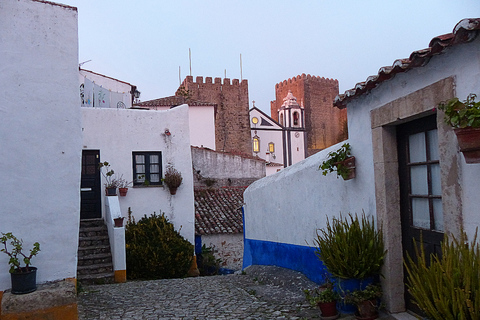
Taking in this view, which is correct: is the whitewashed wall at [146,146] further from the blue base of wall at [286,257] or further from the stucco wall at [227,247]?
the blue base of wall at [286,257]

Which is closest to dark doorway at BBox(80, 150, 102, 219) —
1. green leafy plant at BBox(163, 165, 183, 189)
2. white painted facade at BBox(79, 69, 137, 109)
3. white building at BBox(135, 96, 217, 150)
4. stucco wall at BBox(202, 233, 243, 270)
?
green leafy plant at BBox(163, 165, 183, 189)

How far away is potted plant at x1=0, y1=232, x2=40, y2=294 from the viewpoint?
17.2 feet

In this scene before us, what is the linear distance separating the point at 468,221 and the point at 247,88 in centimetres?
3455

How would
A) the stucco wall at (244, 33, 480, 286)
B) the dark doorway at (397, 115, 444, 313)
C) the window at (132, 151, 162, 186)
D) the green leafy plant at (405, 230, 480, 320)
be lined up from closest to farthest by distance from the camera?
1. the green leafy plant at (405, 230, 480, 320)
2. the stucco wall at (244, 33, 480, 286)
3. the dark doorway at (397, 115, 444, 313)
4. the window at (132, 151, 162, 186)

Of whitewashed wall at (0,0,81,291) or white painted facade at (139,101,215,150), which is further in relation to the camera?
white painted facade at (139,101,215,150)

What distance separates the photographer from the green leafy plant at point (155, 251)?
456 inches

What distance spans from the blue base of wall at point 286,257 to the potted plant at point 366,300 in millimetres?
894

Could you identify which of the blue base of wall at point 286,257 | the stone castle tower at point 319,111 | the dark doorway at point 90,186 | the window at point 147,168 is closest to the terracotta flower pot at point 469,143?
the blue base of wall at point 286,257

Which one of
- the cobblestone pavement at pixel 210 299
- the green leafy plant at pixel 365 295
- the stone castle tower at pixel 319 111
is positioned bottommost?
the cobblestone pavement at pixel 210 299

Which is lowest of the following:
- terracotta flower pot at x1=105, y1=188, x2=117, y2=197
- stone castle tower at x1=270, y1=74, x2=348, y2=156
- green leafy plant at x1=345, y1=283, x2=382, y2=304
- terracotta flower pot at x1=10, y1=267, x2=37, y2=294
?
green leafy plant at x1=345, y1=283, x2=382, y2=304

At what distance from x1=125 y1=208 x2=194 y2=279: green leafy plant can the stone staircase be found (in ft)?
2.08

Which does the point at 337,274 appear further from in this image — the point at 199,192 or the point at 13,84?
the point at 199,192

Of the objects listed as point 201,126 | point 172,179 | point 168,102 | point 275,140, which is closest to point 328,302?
point 172,179

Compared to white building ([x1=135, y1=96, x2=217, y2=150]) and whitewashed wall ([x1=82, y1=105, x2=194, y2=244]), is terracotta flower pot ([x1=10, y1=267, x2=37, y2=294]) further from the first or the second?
white building ([x1=135, y1=96, x2=217, y2=150])
